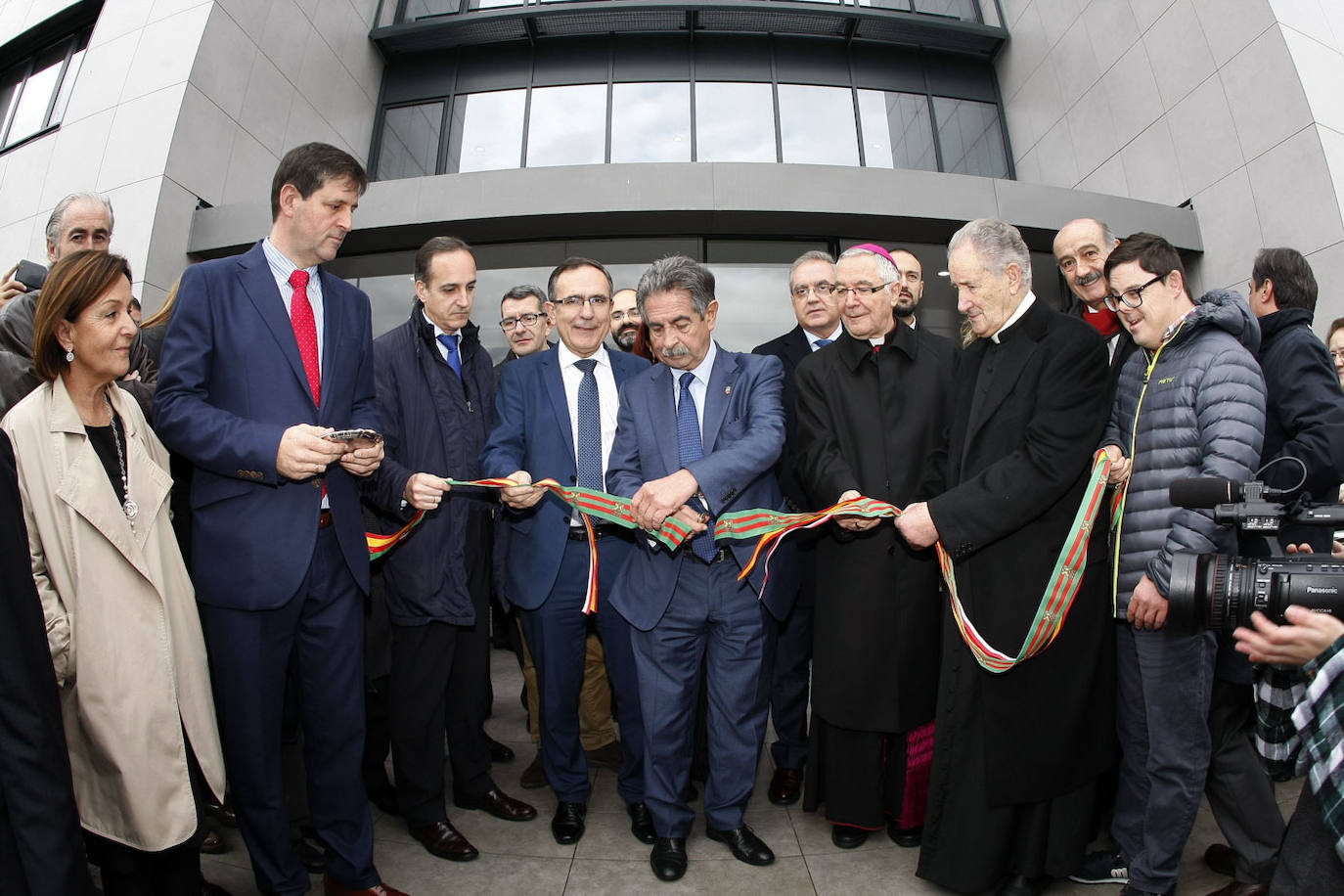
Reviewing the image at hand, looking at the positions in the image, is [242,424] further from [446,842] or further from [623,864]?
[623,864]

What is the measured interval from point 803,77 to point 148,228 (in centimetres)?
944

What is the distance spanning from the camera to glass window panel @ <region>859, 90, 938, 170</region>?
1202cm

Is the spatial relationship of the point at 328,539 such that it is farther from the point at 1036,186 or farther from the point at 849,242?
the point at 1036,186

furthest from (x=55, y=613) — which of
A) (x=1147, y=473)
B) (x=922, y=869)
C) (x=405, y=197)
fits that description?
(x=405, y=197)

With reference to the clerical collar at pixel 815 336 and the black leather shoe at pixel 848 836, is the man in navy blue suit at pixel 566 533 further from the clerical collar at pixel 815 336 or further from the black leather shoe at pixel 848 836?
the clerical collar at pixel 815 336

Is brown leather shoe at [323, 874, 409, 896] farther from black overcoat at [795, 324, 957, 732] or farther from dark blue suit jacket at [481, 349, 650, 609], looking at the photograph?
black overcoat at [795, 324, 957, 732]

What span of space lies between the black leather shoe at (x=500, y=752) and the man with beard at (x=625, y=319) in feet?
8.50

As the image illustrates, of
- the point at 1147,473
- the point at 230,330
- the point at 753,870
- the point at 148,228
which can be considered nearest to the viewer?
the point at 230,330

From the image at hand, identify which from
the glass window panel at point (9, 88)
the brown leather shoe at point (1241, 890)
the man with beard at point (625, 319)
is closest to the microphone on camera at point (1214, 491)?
the brown leather shoe at point (1241, 890)

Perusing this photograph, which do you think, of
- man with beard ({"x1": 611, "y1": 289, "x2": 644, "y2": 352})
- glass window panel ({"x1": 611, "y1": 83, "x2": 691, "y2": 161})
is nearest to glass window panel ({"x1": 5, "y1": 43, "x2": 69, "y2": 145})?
glass window panel ({"x1": 611, "y1": 83, "x2": 691, "y2": 161})

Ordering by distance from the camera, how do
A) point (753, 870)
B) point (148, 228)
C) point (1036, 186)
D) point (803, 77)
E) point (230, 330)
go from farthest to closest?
point (803, 77), point (1036, 186), point (148, 228), point (753, 870), point (230, 330)

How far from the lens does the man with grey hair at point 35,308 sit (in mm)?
2645

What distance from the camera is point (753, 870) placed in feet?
9.84

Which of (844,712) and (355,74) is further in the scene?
(355,74)
